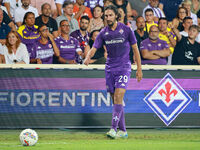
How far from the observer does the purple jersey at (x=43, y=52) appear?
10.6 meters

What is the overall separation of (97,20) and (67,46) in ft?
6.24

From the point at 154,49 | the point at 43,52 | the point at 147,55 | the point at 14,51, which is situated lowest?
the point at 147,55

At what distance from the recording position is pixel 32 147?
20.4 ft

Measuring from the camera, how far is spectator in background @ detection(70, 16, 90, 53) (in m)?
11.8

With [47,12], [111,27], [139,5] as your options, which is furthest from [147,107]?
[139,5]

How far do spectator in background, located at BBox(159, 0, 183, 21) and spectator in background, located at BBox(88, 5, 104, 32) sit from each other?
9.31ft

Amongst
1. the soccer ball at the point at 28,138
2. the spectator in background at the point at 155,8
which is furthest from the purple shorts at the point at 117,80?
the spectator in background at the point at 155,8

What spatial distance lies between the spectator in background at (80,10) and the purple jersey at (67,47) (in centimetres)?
165

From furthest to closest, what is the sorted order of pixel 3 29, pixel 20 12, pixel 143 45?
pixel 20 12 → pixel 143 45 → pixel 3 29

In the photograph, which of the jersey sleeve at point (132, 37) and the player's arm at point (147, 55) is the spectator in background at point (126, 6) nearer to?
the player's arm at point (147, 55)

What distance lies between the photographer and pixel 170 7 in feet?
46.9

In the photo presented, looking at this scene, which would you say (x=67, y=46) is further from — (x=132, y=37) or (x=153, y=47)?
(x=132, y=37)

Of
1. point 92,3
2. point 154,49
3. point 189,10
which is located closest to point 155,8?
point 189,10

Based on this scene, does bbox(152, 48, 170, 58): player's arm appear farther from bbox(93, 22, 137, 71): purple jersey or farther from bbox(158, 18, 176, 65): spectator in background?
bbox(93, 22, 137, 71): purple jersey
